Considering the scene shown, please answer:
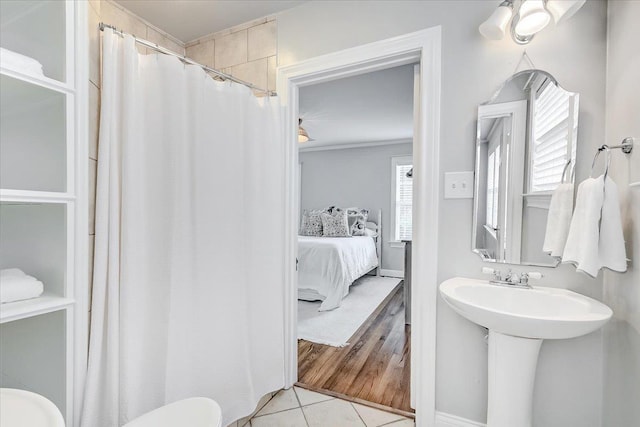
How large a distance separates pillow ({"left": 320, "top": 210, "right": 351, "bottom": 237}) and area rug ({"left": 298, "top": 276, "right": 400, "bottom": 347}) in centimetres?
88

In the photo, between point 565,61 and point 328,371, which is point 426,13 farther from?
point 328,371

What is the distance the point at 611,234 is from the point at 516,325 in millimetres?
491

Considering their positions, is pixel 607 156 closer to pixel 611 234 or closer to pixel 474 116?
pixel 611 234

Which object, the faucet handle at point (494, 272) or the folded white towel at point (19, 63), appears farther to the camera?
the faucet handle at point (494, 272)

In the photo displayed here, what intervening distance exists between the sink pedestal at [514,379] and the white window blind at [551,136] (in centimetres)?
72

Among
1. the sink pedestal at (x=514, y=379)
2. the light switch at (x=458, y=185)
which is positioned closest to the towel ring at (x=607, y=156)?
the light switch at (x=458, y=185)

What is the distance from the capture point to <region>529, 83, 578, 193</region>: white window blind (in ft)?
4.38

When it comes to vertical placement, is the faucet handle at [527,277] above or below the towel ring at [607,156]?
below

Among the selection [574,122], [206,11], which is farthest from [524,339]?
[206,11]

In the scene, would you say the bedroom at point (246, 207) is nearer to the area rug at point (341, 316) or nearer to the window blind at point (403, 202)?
the area rug at point (341, 316)

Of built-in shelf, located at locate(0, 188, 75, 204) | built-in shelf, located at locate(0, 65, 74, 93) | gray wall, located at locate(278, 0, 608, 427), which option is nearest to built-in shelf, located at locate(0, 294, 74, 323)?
built-in shelf, located at locate(0, 188, 75, 204)

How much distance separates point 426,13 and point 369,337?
2523 millimetres

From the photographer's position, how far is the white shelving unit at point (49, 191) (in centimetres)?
102

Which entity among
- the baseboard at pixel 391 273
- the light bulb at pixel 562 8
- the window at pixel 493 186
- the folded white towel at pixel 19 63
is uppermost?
the light bulb at pixel 562 8
